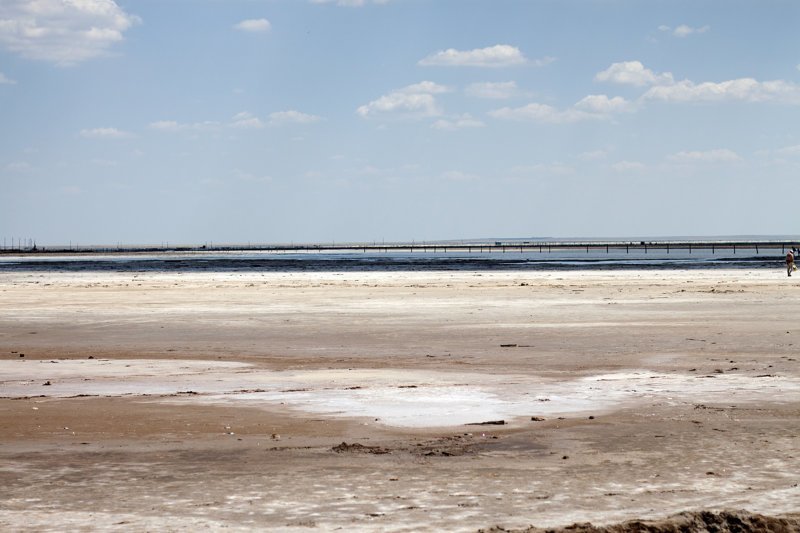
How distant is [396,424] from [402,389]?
9.95 feet

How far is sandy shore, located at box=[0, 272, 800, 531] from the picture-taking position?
8328 millimetres

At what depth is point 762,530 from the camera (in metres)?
7.60

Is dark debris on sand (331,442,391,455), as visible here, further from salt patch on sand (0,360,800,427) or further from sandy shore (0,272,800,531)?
salt patch on sand (0,360,800,427)

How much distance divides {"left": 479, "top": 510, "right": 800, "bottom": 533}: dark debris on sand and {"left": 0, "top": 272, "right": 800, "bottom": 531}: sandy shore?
202 mm

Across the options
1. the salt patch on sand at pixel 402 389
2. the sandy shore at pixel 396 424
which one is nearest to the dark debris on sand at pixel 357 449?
the sandy shore at pixel 396 424

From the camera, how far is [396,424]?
12211 millimetres

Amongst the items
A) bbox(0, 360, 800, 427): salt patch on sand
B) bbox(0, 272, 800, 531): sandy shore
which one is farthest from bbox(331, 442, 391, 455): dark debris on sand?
bbox(0, 360, 800, 427): salt patch on sand

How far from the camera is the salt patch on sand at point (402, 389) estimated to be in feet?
43.5

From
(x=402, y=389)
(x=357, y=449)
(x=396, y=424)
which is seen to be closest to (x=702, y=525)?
(x=357, y=449)

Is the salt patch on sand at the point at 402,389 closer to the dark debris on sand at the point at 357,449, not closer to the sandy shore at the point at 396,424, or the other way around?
the sandy shore at the point at 396,424

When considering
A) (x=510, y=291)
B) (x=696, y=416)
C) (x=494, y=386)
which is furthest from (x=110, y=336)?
(x=510, y=291)

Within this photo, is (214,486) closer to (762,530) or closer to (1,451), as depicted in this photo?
(1,451)

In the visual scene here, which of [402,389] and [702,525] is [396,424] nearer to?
[402,389]

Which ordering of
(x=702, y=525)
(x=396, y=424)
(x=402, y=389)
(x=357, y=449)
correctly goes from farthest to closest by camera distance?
1. (x=402, y=389)
2. (x=396, y=424)
3. (x=357, y=449)
4. (x=702, y=525)
